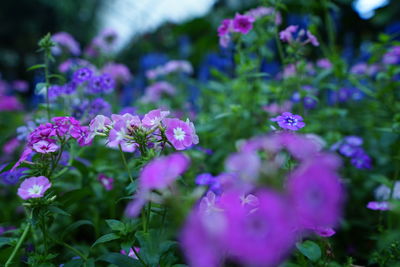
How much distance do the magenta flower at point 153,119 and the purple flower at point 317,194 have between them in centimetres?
53

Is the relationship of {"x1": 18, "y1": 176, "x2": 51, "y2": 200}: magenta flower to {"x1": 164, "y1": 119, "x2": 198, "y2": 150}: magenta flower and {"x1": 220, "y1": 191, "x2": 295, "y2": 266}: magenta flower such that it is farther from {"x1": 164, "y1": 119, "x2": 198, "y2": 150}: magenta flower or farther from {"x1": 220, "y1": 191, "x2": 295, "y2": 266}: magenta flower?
{"x1": 220, "y1": 191, "x2": 295, "y2": 266}: magenta flower

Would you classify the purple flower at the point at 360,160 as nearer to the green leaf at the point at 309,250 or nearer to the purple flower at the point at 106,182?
the green leaf at the point at 309,250

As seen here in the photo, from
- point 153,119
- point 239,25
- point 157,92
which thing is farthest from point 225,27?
point 157,92

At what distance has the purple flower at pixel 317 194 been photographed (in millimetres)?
516

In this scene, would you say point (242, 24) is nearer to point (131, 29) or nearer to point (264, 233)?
point (264, 233)

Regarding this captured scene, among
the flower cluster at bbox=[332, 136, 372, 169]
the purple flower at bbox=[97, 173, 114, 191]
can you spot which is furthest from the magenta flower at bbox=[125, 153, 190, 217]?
the flower cluster at bbox=[332, 136, 372, 169]

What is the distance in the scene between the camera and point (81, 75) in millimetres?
1620

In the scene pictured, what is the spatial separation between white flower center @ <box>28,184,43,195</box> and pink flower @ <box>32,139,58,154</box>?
0.11 meters

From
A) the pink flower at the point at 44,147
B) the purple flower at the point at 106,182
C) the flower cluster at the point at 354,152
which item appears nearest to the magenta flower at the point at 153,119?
the pink flower at the point at 44,147

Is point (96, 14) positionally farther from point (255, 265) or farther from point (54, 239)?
point (255, 265)

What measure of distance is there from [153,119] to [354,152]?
1.15m

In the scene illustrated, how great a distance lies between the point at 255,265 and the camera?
50 cm

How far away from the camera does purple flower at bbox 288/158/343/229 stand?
516mm

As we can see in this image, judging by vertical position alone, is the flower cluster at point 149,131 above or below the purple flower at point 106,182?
above
